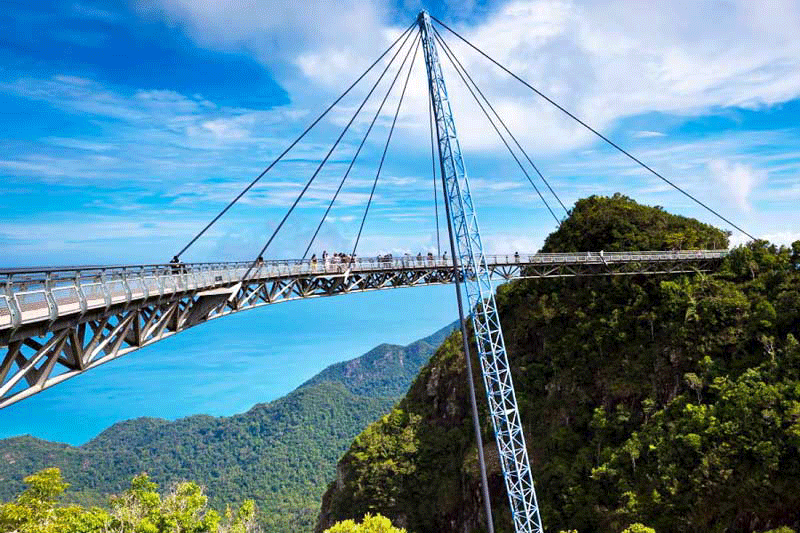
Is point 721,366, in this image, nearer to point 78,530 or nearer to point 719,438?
point 719,438

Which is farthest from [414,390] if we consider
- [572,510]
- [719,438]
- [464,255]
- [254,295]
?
[254,295]

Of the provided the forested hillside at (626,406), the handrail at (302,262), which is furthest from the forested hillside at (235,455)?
the handrail at (302,262)

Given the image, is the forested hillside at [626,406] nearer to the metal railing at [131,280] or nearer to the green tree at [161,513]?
the metal railing at [131,280]

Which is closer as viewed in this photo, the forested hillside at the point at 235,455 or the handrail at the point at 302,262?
the handrail at the point at 302,262

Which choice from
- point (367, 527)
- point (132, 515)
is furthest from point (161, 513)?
point (367, 527)

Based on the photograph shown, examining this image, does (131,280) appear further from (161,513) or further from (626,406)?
(626,406)

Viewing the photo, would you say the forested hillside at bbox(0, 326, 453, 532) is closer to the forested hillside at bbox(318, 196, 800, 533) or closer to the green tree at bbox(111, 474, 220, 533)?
the forested hillside at bbox(318, 196, 800, 533)

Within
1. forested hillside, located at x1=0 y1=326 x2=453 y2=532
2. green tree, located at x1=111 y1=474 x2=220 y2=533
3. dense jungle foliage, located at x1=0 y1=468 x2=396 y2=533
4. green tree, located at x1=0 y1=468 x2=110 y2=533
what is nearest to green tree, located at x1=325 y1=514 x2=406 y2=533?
dense jungle foliage, located at x1=0 y1=468 x2=396 y2=533
